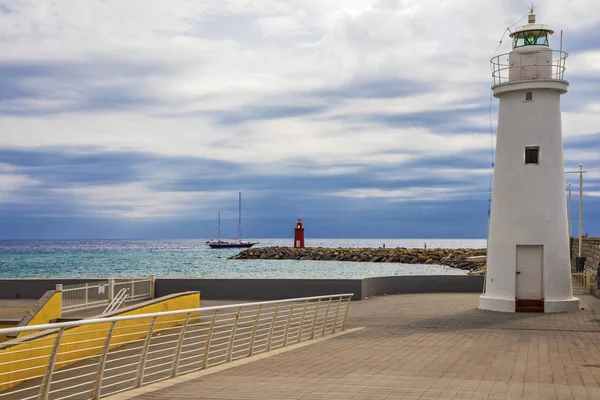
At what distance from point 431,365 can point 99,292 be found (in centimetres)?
1455

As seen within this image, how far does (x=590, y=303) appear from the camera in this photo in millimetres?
25859

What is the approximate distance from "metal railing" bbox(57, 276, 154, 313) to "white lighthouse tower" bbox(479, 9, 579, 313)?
11.5 m

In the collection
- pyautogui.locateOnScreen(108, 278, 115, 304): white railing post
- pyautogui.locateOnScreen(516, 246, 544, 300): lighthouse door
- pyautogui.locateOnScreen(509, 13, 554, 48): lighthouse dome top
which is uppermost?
pyautogui.locateOnScreen(509, 13, 554, 48): lighthouse dome top

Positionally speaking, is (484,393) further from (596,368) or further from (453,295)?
(453,295)

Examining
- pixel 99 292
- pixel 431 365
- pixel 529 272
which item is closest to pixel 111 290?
pixel 99 292

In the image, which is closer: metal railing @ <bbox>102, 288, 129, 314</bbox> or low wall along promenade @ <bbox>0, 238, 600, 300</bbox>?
→ metal railing @ <bbox>102, 288, 129, 314</bbox>

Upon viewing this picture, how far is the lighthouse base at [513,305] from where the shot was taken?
23.0 meters

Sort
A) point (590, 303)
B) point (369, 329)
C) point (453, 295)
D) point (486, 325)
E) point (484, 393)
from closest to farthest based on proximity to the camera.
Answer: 1. point (484, 393)
2. point (369, 329)
3. point (486, 325)
4. point (590, 303)
5. point (453, 295)

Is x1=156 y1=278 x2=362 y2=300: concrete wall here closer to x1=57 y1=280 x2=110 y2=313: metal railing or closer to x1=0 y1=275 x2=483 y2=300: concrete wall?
x1=0 y1=275 x2=483 y2=300: concrete wall

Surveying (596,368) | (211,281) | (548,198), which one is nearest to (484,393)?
(596,368)

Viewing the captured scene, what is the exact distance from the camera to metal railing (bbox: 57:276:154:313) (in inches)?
876

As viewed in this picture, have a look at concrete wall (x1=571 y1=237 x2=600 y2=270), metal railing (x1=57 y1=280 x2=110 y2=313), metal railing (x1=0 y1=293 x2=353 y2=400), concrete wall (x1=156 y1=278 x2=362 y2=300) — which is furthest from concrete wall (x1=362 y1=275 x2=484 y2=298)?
metal railing (x1=0 y1=293 x2=353 y2=400)

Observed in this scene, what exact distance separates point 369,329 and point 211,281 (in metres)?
10.3

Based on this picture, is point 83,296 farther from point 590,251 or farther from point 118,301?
point 590,251
